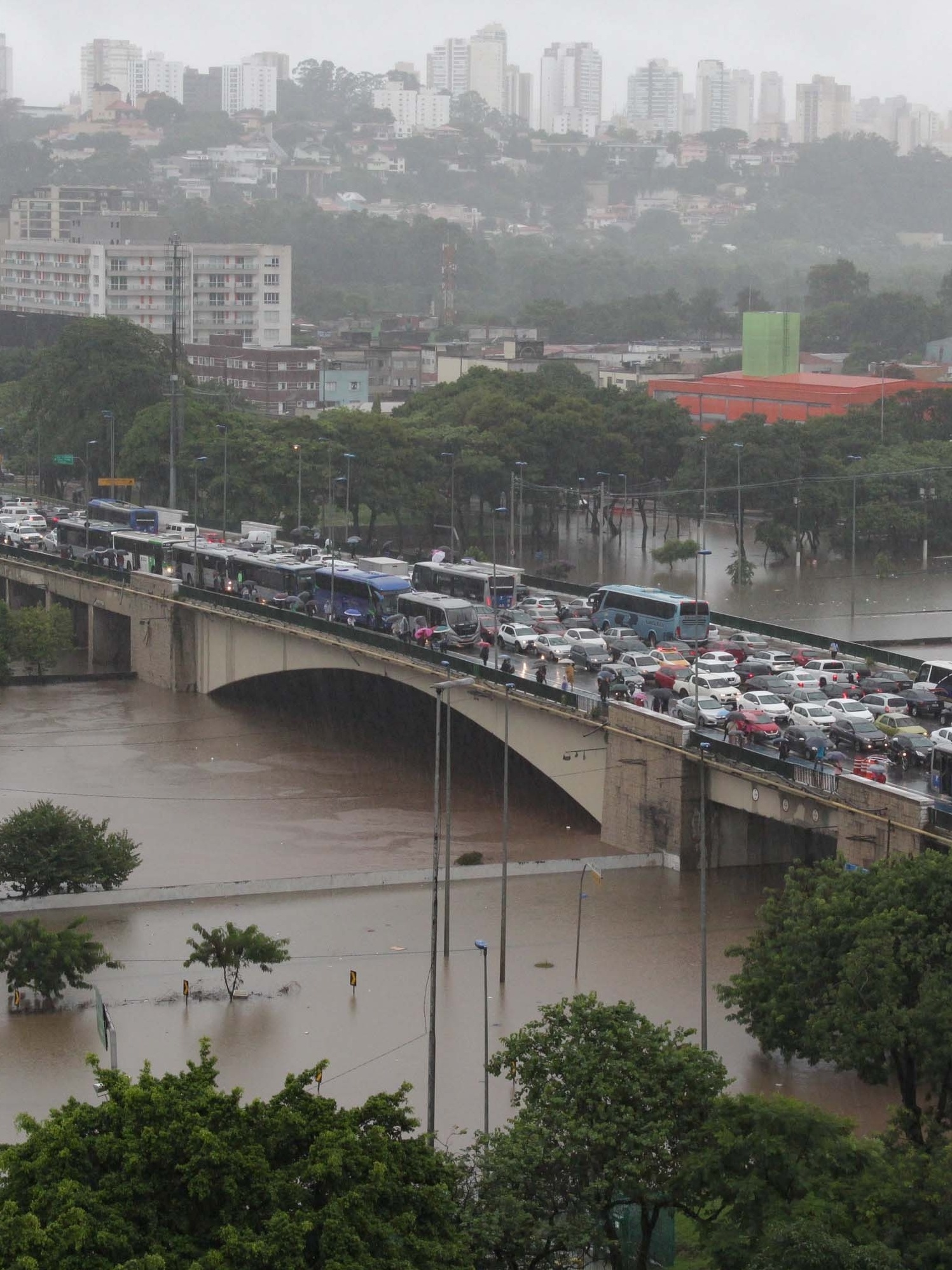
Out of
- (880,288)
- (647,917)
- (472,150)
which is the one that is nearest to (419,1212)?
(647,917)

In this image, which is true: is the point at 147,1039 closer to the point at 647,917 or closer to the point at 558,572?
the point at 647,917

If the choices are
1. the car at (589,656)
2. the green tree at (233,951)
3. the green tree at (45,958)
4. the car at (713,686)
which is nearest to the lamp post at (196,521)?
the car at (589,656)

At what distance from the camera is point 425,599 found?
96.6ft

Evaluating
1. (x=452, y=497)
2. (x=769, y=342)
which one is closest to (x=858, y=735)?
(x=452, y=497)

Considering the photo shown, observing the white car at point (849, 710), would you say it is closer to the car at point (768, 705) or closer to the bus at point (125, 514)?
the car at point (768, 705)

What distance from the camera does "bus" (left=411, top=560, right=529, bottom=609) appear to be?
3181cm

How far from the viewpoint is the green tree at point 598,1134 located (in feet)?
36.1

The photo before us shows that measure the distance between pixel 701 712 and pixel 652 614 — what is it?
712 centimetres

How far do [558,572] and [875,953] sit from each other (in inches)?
1116

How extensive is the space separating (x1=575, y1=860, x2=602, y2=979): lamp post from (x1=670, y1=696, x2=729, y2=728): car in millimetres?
2255

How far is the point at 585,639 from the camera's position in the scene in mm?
28031

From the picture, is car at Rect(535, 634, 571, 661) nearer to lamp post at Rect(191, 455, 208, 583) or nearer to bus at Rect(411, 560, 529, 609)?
bus at Rect(411, 560, 529, 609)

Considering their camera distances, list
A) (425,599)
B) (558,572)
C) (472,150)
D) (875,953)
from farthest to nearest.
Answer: (472,150), (558,572), (425,599), (875,953)

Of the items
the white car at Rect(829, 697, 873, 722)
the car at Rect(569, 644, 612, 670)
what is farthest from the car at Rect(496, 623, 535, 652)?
the white car at Rect(829, 697, 873, 722)
